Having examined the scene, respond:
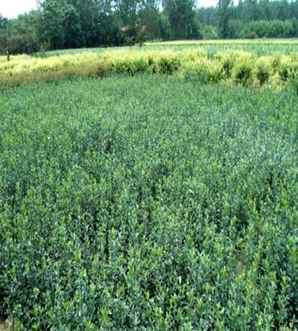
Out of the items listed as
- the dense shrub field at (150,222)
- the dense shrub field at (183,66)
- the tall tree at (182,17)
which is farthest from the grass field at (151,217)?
the tall tree at (182,17)

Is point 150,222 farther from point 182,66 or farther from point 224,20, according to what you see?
point 224,20

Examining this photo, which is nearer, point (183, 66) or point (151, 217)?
point (151, 217)

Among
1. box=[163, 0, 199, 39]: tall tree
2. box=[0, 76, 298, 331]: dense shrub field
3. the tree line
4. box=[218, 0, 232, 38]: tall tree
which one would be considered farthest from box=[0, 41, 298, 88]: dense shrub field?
box=[218, 0, 232, 38]: tall tree

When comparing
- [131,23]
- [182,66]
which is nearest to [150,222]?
[182,66]

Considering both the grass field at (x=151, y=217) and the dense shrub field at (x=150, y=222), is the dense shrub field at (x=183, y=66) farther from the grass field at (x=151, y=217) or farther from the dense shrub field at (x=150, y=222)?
the dense shrub field at (x=150, y=222)

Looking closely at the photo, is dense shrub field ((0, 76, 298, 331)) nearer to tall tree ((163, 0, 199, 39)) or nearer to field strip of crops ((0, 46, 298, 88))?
field strip of crops ((0, 46, 298, 88))

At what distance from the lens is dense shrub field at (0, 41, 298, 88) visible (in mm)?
14820

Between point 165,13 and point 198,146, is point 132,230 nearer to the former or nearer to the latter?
point 198,146

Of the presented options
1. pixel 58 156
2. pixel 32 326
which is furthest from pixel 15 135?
pixel 32 326

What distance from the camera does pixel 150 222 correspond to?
468cm

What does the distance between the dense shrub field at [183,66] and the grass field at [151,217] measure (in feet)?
17.2

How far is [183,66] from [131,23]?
2028 inches

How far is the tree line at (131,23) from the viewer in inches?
2044

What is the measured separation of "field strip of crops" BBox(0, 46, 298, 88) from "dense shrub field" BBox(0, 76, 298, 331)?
6576 mm
